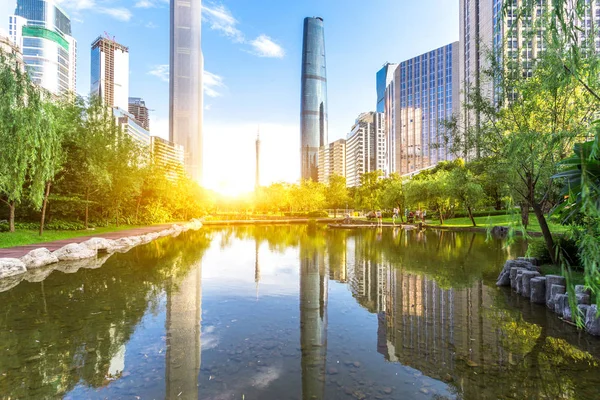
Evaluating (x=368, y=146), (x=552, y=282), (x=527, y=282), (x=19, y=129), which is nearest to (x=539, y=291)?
(x=552, y=282)

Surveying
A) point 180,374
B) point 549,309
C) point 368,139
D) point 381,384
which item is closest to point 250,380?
point 180,374

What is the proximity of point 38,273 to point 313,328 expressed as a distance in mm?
12644

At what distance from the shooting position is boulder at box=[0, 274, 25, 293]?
1134 centimetres

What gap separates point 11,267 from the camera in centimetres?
1320

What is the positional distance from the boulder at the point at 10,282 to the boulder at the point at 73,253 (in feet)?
12.8

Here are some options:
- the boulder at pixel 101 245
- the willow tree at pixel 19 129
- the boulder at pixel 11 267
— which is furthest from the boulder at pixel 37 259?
the willow tree at pixel 19 129

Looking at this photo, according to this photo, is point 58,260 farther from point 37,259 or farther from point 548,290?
point 548,290

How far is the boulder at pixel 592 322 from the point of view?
Result: 23.2 ft

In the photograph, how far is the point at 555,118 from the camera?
10.6 meters

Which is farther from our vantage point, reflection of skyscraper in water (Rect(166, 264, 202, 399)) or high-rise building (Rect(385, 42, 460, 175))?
high-rise building (Rect(385, 42, 460, 175))

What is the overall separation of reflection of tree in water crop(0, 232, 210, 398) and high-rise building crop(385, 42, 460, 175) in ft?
394

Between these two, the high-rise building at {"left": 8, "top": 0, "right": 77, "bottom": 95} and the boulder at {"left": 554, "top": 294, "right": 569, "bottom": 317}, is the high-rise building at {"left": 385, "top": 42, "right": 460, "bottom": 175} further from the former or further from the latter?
the high-rise building at {"left": 8, "top": 0, "right": 77, "bottom": 95}

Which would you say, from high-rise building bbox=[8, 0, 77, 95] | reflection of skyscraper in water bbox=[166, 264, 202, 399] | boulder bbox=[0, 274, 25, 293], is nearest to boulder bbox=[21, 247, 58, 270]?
boulder bbox=[0, 274, 25, 293]

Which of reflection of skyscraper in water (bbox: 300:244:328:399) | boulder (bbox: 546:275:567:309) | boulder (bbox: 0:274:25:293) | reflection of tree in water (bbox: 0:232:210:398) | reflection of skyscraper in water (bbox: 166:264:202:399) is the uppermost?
boulder (bbox: 546:275:567:309)
